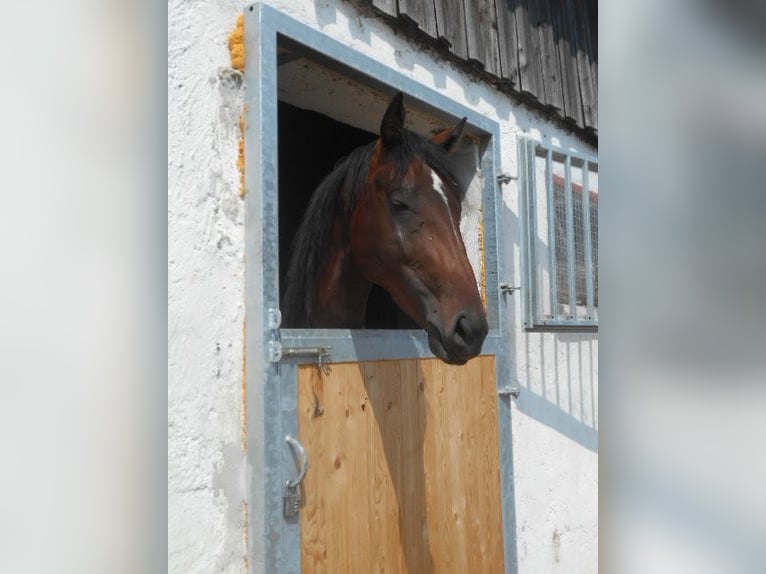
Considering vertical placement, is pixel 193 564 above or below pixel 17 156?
below

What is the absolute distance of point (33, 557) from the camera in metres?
0.54

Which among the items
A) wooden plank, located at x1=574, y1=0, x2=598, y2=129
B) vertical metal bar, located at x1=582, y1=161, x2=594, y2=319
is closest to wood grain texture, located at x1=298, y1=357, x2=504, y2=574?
vertical metal bar, located at x1=582, y1=161, x2=594, y2=319

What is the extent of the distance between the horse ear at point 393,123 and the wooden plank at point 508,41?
136cm

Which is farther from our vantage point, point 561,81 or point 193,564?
point 561,81

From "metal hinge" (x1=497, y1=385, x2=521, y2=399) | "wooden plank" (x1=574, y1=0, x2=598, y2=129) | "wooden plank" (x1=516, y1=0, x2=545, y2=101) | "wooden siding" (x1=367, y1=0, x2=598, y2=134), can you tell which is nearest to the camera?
"wooden siding" (x1=367, y1=0, x2=598, y2=134)

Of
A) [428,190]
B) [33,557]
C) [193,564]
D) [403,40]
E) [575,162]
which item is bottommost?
[193,564]

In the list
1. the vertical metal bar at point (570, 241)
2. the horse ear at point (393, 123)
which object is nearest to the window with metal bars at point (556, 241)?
the vertical metal bar at point (570, 241)

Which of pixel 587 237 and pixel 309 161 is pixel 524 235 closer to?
pixel 587 237

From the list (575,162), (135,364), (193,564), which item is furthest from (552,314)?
(135,364)

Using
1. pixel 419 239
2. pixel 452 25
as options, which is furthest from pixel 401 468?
pixel 452 25

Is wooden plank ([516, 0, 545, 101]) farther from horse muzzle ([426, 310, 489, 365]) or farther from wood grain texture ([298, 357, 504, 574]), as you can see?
horse muzzle ([426, 310, 489, 365])

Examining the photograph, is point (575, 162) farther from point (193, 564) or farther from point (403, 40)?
point (193, 564)

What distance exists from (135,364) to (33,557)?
7.0 inches

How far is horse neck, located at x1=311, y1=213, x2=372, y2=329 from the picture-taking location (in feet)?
7.77
